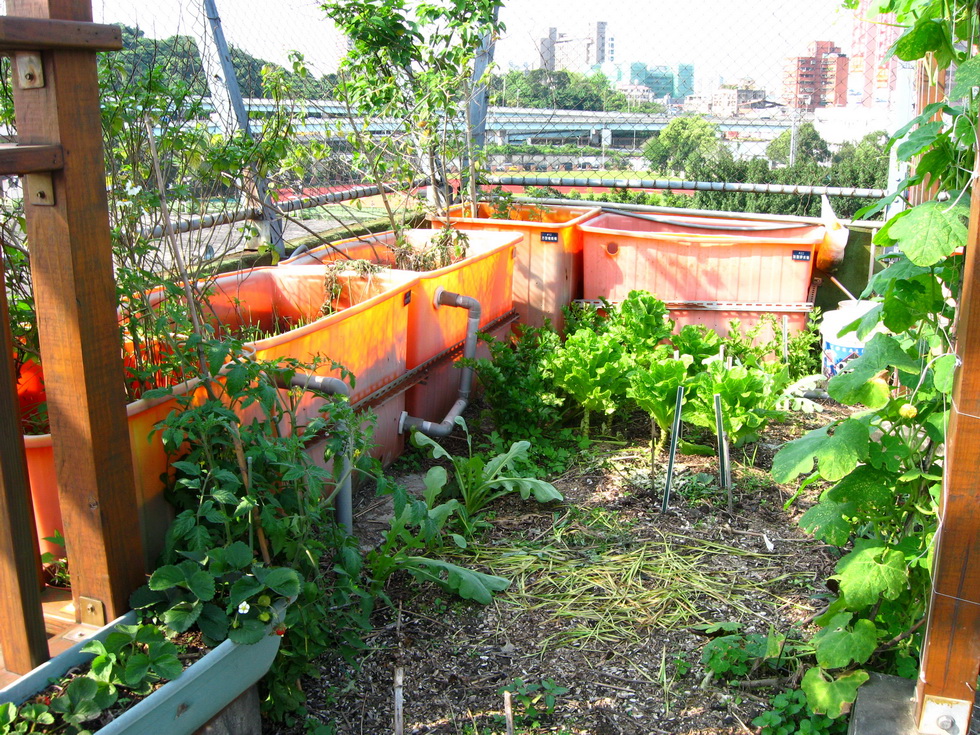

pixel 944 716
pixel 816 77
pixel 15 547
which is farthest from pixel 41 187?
pixel 816 77

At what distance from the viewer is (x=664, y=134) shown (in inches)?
320

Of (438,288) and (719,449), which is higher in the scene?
(438,288)

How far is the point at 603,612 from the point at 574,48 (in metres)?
5.60

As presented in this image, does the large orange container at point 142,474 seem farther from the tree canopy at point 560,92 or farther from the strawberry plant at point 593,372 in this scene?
the tree canopy at point 560,92

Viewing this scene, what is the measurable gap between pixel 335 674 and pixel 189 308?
122 centimetres

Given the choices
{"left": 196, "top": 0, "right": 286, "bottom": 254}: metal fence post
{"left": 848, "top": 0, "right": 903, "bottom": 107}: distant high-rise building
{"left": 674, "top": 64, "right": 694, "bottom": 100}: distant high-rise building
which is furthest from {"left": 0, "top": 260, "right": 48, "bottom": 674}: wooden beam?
{"left": 848, "top": 0, "right": 903, "bottom": 107}: distant high-rise building

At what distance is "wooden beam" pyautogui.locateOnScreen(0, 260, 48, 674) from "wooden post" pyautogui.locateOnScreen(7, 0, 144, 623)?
136 mm

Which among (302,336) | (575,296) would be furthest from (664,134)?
(302,336)

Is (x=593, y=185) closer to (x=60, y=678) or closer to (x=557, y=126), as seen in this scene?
(x=557, y=126)

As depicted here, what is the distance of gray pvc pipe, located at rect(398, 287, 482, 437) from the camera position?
4250mm

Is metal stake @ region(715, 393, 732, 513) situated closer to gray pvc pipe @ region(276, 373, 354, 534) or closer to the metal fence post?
gray pvc pipe @ region(276, 373, 354, 534)

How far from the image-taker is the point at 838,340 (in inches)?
206

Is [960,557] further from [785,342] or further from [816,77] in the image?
[816,77]

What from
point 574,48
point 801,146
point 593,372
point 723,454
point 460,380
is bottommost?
point 723,454
